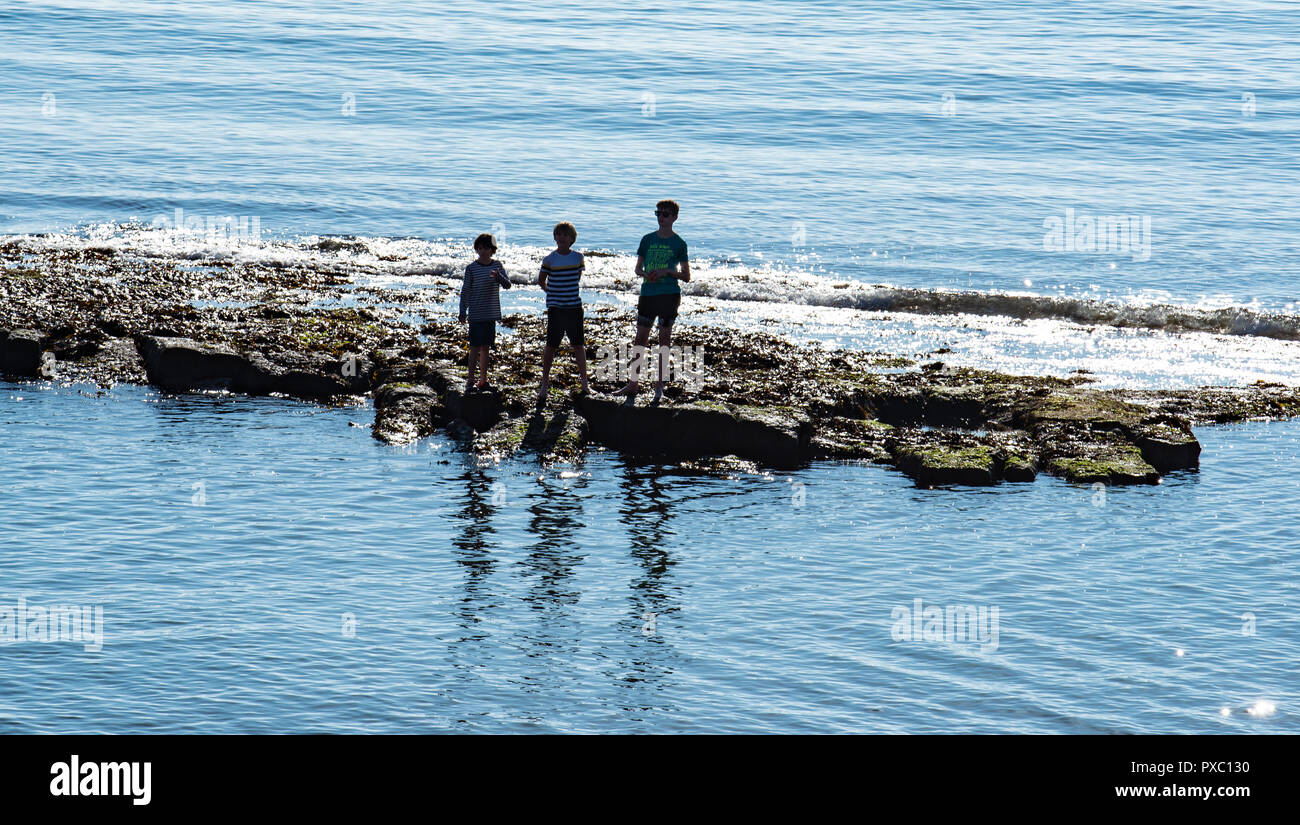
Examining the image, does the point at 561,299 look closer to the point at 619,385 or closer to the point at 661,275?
the point at 661,275

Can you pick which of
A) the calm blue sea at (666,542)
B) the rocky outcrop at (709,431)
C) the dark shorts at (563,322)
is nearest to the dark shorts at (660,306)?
the dark shorts at (563,322)

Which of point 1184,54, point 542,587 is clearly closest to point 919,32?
point 1184,54

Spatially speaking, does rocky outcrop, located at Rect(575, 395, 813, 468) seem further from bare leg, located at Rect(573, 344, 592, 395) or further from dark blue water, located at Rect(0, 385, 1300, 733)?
bare leg, located at Rect(573, 344, 592, 395)

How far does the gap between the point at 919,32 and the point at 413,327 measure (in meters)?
48.2

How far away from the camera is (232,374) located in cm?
1703

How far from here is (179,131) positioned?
42.6m

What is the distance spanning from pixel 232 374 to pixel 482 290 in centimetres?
348

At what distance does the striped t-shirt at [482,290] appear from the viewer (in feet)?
52.5

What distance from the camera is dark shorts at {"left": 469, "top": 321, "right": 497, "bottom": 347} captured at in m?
16.1

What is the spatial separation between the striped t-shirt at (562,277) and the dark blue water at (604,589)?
2.01m

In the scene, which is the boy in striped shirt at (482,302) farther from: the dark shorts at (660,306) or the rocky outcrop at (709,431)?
the rocky outcrop at (709,431)

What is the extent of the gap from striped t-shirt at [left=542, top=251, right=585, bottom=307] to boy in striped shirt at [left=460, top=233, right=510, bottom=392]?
0.55m

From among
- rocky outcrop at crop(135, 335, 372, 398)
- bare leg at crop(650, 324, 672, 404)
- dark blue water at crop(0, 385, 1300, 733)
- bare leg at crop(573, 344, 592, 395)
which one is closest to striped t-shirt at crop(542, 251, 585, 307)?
bare leg at crop(573, 344, 592, 395)

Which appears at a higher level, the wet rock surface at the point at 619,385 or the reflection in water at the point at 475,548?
the wet rock surface at the point at 619,385
